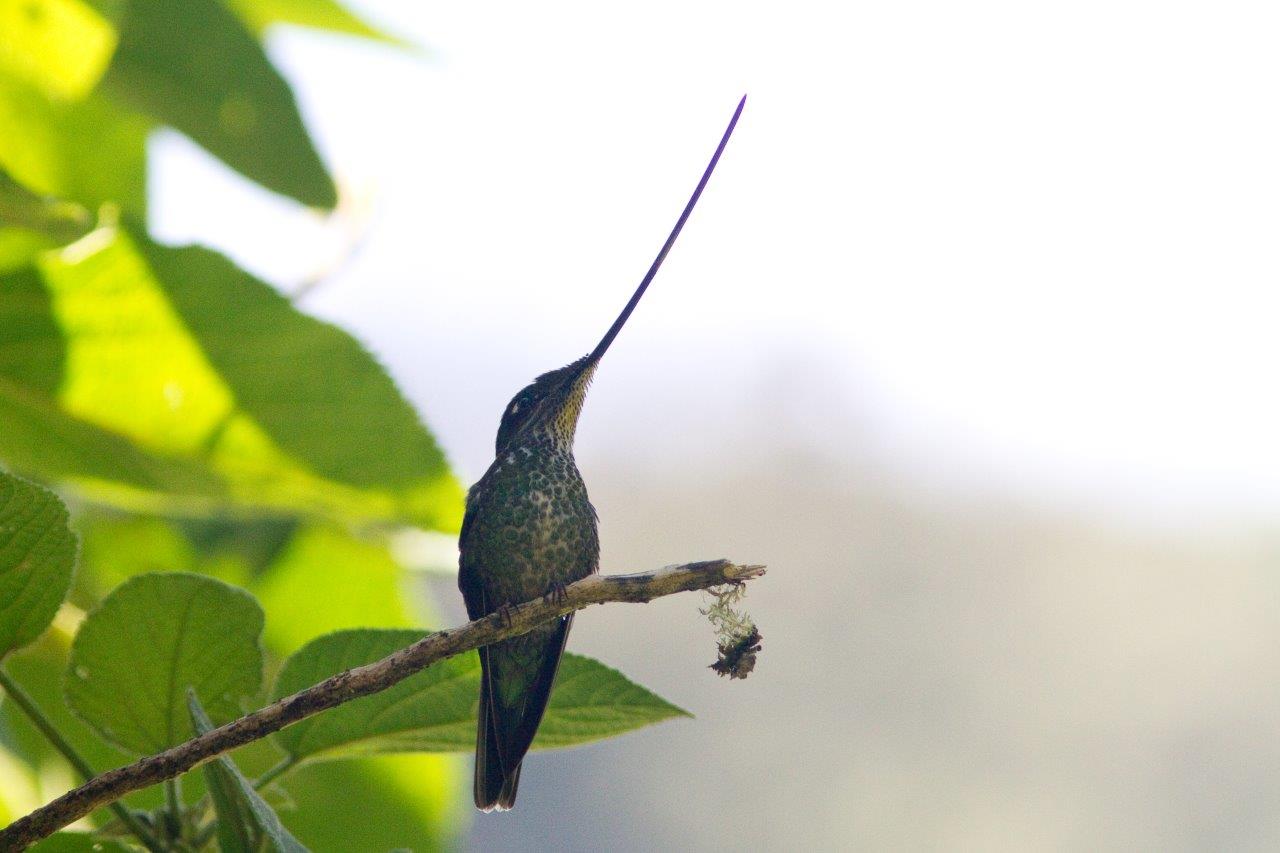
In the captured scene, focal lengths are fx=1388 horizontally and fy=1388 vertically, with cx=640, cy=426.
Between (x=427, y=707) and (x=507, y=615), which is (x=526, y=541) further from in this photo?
(x=507, y=615)

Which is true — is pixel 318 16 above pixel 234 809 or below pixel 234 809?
above

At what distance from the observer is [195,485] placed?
2.27 metres

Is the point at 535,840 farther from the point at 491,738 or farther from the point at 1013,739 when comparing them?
the point at 491,738

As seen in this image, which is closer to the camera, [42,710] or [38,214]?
[38,214]

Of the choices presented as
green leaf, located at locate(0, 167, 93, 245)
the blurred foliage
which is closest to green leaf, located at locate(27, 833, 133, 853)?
the blurred foliage

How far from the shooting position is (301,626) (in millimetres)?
2719

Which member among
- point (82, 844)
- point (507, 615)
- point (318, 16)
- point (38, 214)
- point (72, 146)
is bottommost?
point (82, 844)

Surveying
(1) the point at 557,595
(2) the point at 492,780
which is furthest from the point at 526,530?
(1) the point at 557,595

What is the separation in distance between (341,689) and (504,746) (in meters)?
0.89

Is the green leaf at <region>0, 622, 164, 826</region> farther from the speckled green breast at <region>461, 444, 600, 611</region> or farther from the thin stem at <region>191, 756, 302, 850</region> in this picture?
the speckled green breast at <region>461, 444, 600, 611</region>

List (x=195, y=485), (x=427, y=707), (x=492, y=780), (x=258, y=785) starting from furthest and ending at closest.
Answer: (x=195, y=485) < (x=492, y=780) < (x=427, y=707) < (x=258, y=785)

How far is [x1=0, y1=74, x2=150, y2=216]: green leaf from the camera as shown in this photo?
2.81 meters

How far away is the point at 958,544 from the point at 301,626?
45.5 m

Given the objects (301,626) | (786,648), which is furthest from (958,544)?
(301,626)
